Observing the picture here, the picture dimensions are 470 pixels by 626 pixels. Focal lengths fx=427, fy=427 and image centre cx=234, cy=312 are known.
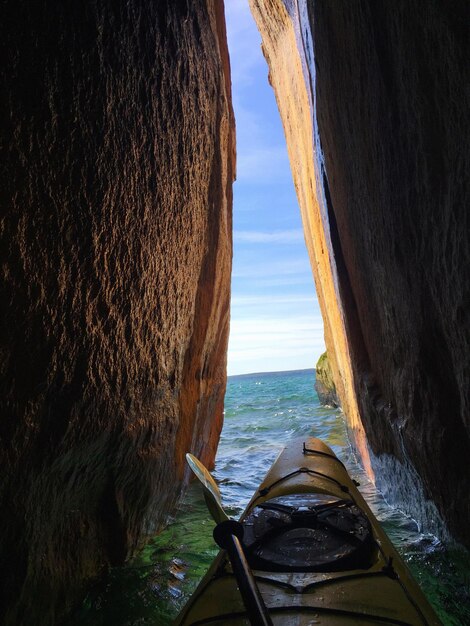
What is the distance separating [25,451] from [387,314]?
145 inches

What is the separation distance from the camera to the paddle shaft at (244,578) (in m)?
2.02

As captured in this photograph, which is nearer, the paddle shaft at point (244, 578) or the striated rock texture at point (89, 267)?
the paddle shaft at point (244, 578)

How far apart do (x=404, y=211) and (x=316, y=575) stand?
2701 millimetres

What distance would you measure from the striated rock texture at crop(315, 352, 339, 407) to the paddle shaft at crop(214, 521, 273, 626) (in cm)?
1807

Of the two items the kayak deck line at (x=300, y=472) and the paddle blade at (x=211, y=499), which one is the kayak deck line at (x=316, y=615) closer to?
the paddle blade at (x=211, y=499)

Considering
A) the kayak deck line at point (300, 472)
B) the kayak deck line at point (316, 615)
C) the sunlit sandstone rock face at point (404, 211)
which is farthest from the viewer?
the kayak deck line at point (300, 472)

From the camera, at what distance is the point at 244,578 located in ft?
7.48

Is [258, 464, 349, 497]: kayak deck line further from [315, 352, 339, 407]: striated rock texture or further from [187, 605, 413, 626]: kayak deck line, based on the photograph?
[315, 352, 339, 407]: striated rock texture

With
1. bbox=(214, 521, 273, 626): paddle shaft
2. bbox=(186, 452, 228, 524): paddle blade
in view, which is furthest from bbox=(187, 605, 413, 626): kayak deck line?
bbox=(186, 452, 228, 524): paddle blade

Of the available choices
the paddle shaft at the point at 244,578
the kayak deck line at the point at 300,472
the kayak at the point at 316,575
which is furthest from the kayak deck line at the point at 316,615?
the kayak deck line at the point at 300,472

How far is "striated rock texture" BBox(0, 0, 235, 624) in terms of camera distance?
241 cm

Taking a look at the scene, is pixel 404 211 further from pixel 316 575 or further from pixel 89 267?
pixel 316 575

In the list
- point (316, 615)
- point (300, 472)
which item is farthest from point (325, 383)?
point (316, 615)

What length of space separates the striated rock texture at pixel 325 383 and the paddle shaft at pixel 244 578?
18067 mm
